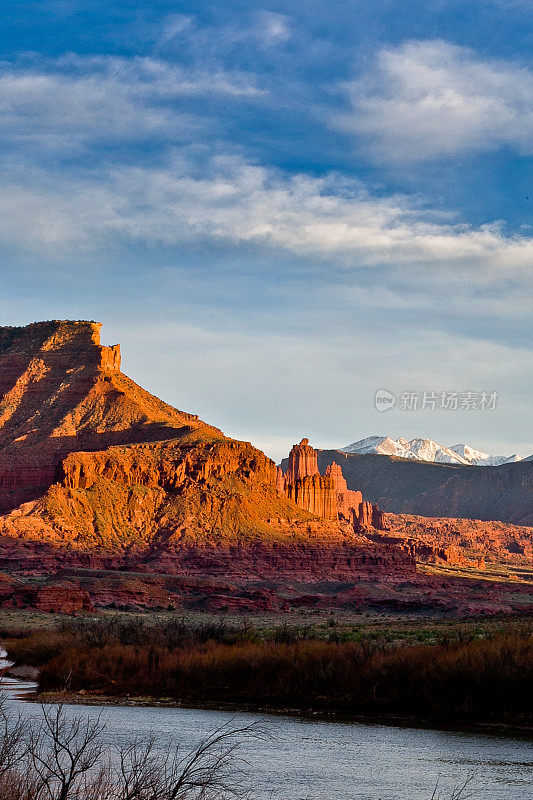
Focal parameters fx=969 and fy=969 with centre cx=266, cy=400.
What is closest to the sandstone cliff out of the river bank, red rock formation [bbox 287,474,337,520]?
red rock formation [bbox 287,474,337,520]

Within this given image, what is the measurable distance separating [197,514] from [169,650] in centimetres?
8381

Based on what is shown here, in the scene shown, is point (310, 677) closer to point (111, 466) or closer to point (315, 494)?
point (111, 466)

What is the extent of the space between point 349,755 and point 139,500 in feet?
318

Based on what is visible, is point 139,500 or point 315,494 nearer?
point 139,500

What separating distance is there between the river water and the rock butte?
52.8 m

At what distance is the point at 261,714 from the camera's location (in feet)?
86.2

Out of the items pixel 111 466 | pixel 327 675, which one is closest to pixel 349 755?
pixel 327 675

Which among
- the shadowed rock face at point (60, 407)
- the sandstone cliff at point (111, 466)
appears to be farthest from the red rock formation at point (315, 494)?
the shadowed rock face at point (60, 407)

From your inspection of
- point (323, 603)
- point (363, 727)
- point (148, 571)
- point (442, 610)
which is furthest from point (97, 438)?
point (363, 727)

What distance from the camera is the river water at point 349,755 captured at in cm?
1762

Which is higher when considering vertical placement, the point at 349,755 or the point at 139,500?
the point at 139,500

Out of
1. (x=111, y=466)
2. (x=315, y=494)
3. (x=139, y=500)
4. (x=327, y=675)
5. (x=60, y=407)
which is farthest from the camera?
(x=315, y=494)

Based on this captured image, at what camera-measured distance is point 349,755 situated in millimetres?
20734

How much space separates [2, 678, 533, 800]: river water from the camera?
694 inches
